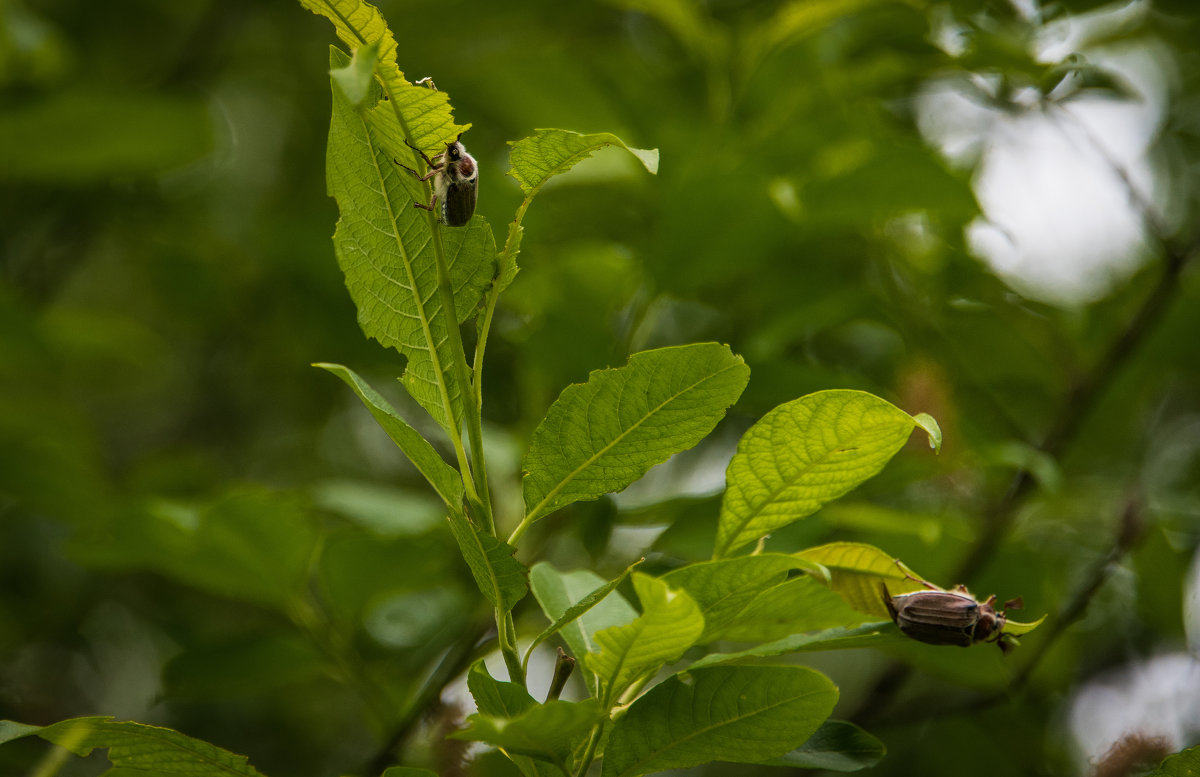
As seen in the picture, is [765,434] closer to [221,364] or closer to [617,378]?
[617,378]

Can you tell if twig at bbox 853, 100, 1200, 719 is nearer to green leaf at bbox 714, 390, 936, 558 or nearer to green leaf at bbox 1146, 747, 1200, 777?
green leaf at bbox 1146, 747, 1200, 777

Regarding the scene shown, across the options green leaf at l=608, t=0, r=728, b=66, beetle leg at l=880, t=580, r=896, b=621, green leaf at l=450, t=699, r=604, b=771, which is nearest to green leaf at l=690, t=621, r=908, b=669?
beetle leg at l=880, t=580, r=896, b=621

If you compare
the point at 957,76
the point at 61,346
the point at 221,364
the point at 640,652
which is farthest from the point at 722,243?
the point at 221,364

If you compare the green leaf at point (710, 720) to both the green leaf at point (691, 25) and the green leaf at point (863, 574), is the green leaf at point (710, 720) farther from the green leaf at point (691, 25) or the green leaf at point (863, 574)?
the green leaf at point (691, 25)

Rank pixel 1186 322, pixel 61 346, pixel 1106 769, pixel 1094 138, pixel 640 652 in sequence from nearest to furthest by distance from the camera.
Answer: pixel 640 652, pixel 1106 769, pixel 1094 138, pixel 1186 322, pixel 61 346

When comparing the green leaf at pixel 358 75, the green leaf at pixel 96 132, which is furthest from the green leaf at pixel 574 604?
the green leaf at pixel 96 132

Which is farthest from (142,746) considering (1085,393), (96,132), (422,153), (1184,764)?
(1085,393)
